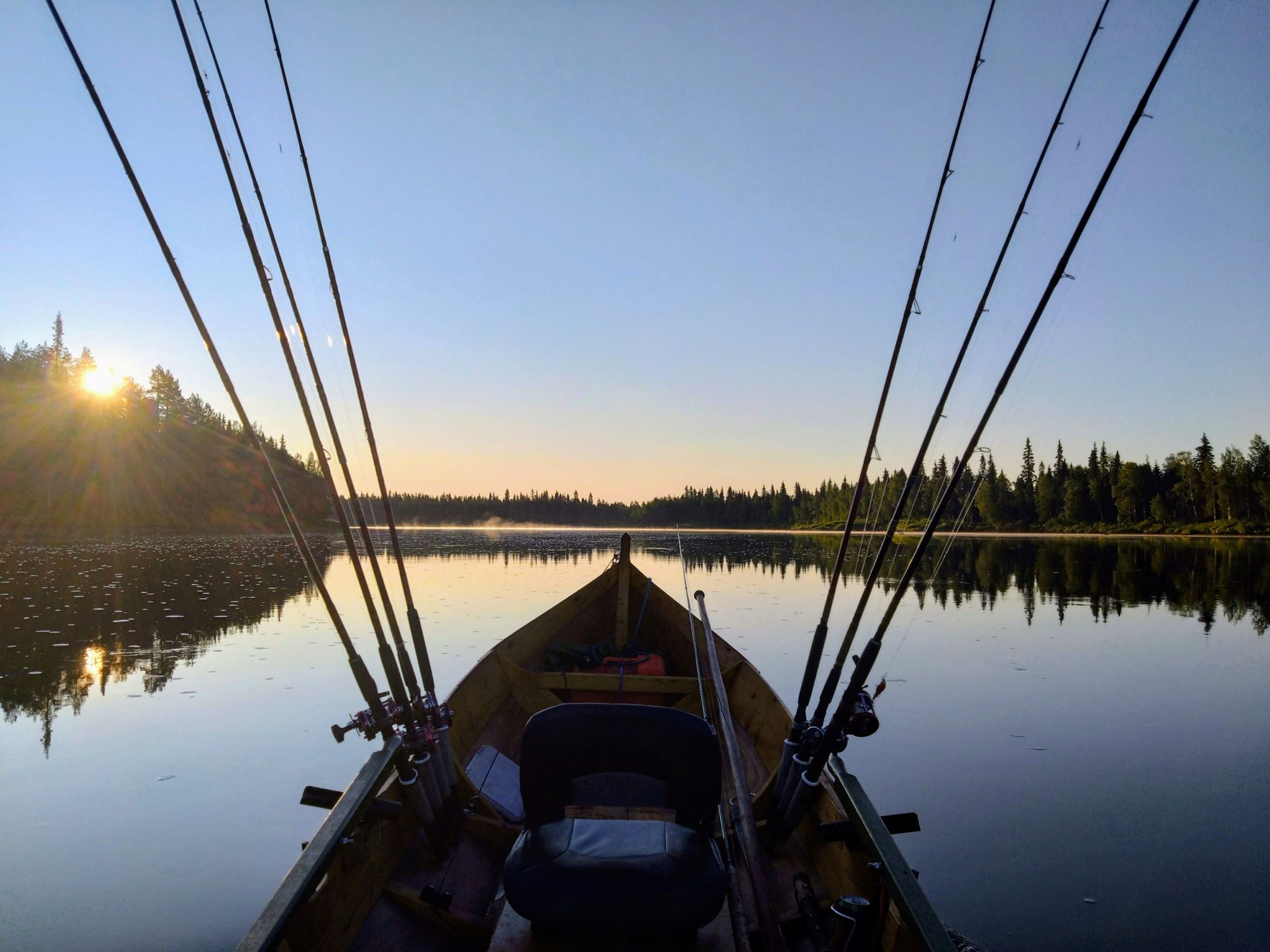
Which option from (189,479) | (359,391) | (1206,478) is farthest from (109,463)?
(1206,478)

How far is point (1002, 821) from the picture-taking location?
7.34m

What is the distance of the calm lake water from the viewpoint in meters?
5.73

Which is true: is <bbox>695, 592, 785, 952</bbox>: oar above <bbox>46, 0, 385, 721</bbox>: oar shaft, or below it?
below

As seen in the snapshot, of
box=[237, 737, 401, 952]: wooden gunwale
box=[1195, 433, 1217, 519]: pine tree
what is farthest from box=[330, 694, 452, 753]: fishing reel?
box=[1195, 433, 1217, 519]: pine tree

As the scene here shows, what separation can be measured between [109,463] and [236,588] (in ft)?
198

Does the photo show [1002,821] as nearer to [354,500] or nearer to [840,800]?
[840,800]

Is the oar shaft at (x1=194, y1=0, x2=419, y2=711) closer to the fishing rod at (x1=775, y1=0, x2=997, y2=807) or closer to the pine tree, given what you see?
the fishing rod at (x1=775, y1=0, x2=997, y2=807)

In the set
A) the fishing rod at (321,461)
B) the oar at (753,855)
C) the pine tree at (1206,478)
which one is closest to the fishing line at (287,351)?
the fishing rod at (321,461)

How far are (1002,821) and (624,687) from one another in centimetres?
424

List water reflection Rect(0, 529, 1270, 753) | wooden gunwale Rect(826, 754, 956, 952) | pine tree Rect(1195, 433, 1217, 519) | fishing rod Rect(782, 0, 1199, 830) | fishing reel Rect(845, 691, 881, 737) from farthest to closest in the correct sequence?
pine tree Rect(1195, 433, 1217, 519)
water reflection Rect(0, 529, 1270, 753)
fishing reel Rect(845, 691, 881, 737)
fishing rod Rect(782, 0, 1199, 830)
wooden gunwale Rect(826, 754, 956, 952)

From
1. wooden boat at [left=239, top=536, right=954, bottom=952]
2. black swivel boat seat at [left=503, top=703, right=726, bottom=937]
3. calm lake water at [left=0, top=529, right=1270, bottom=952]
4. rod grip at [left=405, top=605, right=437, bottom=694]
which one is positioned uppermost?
rod grip at [left=405, top=605, right=437, bottom=694]

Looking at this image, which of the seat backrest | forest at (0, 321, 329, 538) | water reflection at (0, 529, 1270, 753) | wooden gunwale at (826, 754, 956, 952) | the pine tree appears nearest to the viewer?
wooden gunwale at (826, 754, 956, 952)

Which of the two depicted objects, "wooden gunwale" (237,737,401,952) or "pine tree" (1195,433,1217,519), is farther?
"pine tree" (1195,433,1217,519)

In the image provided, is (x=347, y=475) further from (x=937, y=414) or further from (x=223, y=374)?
(x=937, y=414)
